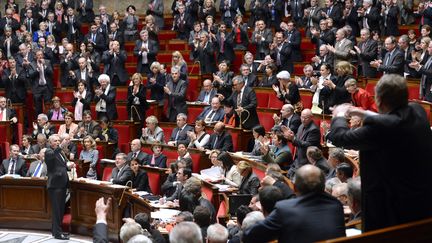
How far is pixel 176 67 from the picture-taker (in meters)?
10.6

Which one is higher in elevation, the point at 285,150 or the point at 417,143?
the point at 417,143

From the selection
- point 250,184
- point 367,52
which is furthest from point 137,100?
point 250,184

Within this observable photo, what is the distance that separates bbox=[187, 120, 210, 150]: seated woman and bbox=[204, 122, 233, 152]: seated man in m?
0.10

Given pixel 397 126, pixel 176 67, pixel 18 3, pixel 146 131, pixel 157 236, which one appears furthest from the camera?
pixel 18 3

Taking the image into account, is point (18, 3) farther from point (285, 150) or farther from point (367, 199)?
point (367, 199)

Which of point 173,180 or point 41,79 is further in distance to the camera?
point 41,79

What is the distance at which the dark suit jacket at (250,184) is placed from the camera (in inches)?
273

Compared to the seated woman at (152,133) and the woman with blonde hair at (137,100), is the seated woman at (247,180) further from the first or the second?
the woman with blonde hair at (137,100)

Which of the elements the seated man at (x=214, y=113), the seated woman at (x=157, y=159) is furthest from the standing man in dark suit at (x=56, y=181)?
the seated man at (x=214, y=113)

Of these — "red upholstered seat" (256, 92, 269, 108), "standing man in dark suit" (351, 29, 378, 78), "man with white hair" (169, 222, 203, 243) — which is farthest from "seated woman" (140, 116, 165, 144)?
"man with white hair" (169, 222, 203, 243)

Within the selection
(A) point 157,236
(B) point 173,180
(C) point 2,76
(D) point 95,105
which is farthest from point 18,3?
(A) point 157,236

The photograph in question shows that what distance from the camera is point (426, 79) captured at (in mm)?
8734

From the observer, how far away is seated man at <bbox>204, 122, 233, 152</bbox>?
8.94 meters

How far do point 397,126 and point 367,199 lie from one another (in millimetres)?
297
